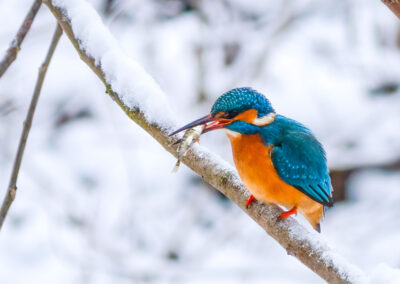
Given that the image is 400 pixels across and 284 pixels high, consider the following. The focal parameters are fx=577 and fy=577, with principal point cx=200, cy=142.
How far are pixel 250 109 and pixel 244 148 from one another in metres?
0.16

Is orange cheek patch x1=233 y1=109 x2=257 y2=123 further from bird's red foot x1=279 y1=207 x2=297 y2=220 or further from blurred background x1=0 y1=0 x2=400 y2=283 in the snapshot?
blurred background x1=0 y1=0 x2=400 y2=283

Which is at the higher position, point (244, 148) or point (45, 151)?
point (45, 151)

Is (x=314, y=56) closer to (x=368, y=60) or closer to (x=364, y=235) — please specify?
(x=368, y=60)

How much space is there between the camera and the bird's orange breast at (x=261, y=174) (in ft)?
7.15

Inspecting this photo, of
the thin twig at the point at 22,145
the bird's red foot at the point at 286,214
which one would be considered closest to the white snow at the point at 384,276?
the bird's red foot at the point at 286,214

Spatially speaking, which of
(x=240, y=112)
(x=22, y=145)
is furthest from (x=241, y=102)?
(x=22, y=145)

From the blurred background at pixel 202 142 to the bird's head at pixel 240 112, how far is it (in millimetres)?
2477

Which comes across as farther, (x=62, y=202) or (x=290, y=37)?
(x=290, y=37)

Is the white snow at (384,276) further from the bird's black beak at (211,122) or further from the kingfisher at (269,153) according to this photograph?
the bird's black beak at (211,122)

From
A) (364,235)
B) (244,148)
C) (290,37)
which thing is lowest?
(244,148)

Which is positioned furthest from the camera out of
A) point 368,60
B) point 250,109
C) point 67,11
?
point 368,60

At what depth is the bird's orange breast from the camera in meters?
2.18

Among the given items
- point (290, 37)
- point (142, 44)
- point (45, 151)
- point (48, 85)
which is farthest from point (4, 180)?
point (290, 37)

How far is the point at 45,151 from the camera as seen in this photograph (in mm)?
6004
